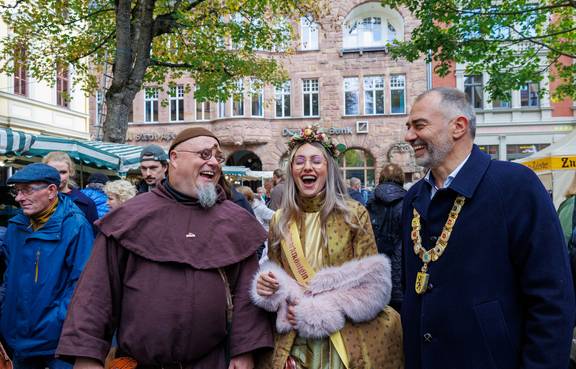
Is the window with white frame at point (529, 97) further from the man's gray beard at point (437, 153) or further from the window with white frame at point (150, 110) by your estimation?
the man's gray beard at point (437, 153)

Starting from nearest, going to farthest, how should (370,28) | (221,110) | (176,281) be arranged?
(176,281) → (370,28) → (221,110)

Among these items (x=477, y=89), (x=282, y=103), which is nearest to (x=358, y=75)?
(x=282, y=103)

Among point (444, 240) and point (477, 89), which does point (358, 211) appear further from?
point (477, 89)

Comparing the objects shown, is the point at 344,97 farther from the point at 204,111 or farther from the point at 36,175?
the point at 36,175

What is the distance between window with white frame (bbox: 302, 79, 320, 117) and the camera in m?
23.2

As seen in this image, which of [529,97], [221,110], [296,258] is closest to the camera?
[296,258]

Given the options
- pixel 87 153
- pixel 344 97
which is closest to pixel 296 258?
pixel 87 153

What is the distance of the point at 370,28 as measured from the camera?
23.2m

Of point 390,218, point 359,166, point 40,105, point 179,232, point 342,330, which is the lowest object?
point 342,330

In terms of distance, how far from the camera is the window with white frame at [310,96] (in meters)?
23.2

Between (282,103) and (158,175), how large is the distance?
19162mm

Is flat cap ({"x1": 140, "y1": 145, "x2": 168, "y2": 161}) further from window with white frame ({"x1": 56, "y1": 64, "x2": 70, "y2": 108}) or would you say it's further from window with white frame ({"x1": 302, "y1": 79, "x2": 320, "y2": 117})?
window with white frame ({"x1": 302, "y1": 79, "x2": 320, "y2": 117})

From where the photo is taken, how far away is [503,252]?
197 centimetres

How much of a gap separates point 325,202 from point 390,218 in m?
2.18
